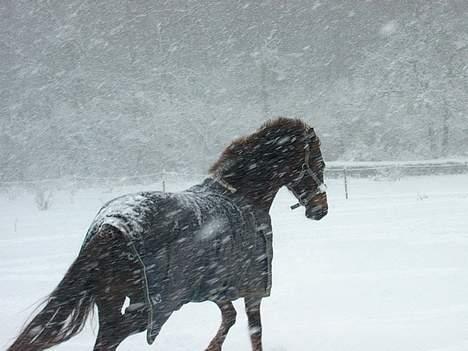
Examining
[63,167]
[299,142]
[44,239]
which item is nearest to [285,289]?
[299,142]

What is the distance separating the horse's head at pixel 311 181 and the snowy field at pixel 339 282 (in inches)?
48.2

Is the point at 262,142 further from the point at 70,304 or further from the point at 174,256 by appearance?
the point at 70,304

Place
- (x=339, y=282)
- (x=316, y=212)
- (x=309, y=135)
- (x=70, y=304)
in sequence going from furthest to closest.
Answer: (x=339, y=282), (x=316, y=212), (x=309, y=135), (x=70, y=304)

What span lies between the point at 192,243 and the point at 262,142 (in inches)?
47.2

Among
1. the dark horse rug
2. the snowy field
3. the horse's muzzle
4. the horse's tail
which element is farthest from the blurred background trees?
the horse's tail

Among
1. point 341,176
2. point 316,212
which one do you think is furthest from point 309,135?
point 341,176

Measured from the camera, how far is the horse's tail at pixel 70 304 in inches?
108

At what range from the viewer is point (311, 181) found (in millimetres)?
4156

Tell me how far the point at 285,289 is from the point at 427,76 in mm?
29823

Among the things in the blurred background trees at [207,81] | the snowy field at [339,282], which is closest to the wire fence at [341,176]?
the blurred background trees at [207,81]

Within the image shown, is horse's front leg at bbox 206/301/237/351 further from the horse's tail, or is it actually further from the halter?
the horse's tail

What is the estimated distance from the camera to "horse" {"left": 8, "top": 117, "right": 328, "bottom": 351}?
277 centimetres

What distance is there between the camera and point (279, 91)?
36906 millimetres

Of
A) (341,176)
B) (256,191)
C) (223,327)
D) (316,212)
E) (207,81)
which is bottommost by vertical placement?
(223,327)
